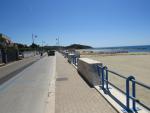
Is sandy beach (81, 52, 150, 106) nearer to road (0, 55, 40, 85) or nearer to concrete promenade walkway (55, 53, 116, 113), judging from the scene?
concrete promenade walkway (55, 53, 116, 113)

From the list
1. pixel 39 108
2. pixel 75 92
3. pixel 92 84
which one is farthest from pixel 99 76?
pixel 39 108

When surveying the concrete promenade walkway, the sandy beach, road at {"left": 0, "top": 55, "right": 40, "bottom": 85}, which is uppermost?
the concrete promenade walkway

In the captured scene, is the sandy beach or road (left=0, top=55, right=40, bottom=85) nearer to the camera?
the sandy beach

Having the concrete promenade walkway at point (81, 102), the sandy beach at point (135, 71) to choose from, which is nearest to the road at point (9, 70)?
the concrete promenade walkway at point (81, 102)

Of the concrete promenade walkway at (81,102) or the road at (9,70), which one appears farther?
the road at (9,70)

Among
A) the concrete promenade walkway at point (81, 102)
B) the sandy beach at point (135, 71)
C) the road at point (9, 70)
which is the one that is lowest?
the road at point (9, 70)

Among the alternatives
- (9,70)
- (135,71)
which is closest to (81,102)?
(135,71)

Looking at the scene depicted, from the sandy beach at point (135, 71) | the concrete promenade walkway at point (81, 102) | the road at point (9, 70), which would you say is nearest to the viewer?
the concrete promenade walkway at point (81, 102)

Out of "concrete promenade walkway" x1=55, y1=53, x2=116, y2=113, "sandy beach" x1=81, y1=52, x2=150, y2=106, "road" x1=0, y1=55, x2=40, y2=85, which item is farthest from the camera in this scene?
"road" x1=0, y1=55, x2=40, y2=85

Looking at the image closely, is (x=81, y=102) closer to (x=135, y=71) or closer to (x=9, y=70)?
(x=135, y=71)

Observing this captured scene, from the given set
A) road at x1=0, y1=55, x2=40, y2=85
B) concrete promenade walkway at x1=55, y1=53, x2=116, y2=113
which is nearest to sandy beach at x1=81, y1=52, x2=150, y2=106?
concrete promenade walkway at x1=55, y1=53, x2=116, y2=113

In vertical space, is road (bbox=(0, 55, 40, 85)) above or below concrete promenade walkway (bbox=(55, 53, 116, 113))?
below

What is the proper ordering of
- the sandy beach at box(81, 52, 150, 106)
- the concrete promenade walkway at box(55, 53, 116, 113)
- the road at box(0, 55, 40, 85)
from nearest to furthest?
the concrete promenade walkway at box(55, 53, 116, 113), the sandy beach at box(81, 52, 150, 106), the road at box(0, 55, 40, 85)

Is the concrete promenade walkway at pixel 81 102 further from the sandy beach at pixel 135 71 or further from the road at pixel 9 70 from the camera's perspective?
the road at pixel 9 70
